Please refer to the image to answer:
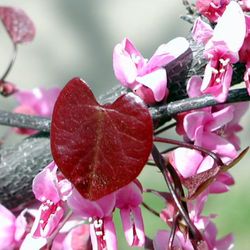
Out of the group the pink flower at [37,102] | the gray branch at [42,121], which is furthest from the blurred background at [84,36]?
the gray branch at [42,121]

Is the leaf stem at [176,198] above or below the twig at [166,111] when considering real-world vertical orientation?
below

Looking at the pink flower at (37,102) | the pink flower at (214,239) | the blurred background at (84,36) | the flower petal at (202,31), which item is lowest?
the blurred background at (84,36)

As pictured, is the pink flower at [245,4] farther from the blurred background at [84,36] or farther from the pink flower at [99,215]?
the blurred background at [84,36]

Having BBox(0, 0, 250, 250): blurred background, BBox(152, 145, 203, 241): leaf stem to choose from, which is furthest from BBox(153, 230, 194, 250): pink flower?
BBox(0, 0, 250, 250): blurred background

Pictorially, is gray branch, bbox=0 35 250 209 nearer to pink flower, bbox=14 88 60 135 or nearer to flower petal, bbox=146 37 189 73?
flower petal, bbox=146 37 189 73

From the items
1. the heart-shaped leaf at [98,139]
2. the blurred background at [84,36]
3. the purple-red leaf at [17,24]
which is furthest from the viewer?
the blurred background at [84,36]

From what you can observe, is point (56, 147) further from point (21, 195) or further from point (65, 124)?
point (21, 195)
